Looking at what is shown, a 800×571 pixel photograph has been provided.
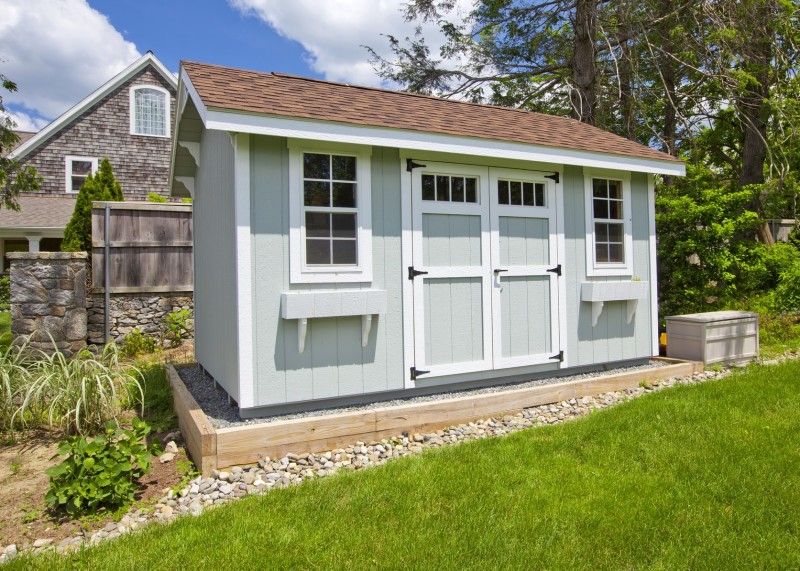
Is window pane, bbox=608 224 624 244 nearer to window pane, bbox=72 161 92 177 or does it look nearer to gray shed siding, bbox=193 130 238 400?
gray shed siding, bbox=193 130 238 400

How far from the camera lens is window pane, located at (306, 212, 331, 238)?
174 inches

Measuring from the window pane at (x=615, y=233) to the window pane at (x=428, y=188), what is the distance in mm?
2307

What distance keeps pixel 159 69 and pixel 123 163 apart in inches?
111

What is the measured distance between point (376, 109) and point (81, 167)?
13005mm

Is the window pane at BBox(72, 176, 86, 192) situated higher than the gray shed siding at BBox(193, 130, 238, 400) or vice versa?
the window pane at BBox(72, 176, 86, 192)

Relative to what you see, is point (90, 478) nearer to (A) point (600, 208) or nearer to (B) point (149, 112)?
(A) point (600, 208)

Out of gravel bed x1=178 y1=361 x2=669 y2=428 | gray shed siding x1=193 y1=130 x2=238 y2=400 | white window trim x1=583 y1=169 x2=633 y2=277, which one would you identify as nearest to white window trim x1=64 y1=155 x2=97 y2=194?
gray shed siding x1=193 y1=130 x2=238 y2=400

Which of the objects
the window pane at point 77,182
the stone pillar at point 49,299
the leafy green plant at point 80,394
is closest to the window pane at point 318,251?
the leafy green plant at point 80,394

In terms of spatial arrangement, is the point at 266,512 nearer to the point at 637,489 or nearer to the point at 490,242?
the point at 637,489

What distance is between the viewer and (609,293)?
18.9 ft

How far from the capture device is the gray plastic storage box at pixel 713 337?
615cm

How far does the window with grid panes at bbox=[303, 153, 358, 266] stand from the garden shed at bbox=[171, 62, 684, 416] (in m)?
0.01

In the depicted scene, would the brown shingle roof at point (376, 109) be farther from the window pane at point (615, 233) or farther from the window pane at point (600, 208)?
the window pane at point (615, 233)

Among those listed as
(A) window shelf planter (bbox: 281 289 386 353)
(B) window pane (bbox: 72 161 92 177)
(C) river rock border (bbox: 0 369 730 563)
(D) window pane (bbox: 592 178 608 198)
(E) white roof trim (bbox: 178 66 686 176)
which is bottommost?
(C) river rock border (bbox: 0 369 730 563)
